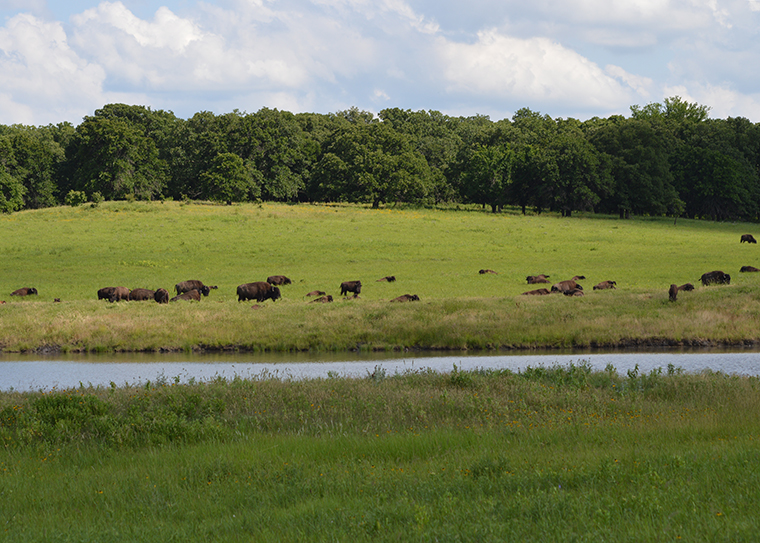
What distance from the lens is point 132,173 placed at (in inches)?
3415

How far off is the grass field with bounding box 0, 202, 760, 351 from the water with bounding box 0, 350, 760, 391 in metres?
1.23

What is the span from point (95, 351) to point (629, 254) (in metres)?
38.3

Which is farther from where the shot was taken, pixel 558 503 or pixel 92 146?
pixel 92 146

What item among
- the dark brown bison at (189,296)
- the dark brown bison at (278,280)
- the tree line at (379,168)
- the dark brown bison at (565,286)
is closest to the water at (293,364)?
the dark brown bison at (189,296)

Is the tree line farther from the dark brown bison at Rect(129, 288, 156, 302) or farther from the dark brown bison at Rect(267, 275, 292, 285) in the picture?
the dark brown bison at Rect(129, 288, 156, 302)

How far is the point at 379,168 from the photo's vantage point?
83938 millimetres

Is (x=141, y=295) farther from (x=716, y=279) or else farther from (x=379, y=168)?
(x=379, y=168)

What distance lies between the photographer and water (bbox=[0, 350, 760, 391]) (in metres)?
18.3

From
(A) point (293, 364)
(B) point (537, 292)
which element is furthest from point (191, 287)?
(B) point (537, 292)

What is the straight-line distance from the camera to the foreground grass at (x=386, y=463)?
5.59 metres

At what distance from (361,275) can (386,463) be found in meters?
31.0

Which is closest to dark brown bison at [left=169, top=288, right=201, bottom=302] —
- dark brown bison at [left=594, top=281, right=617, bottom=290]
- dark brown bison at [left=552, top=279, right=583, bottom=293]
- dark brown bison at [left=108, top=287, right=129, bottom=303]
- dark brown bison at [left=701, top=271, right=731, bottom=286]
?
dark brown bison at [left=108, top=287, right=129, bottom=303]

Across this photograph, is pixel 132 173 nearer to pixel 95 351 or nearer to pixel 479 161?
pixel 479 161

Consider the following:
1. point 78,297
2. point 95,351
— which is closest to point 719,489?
point 95,351
